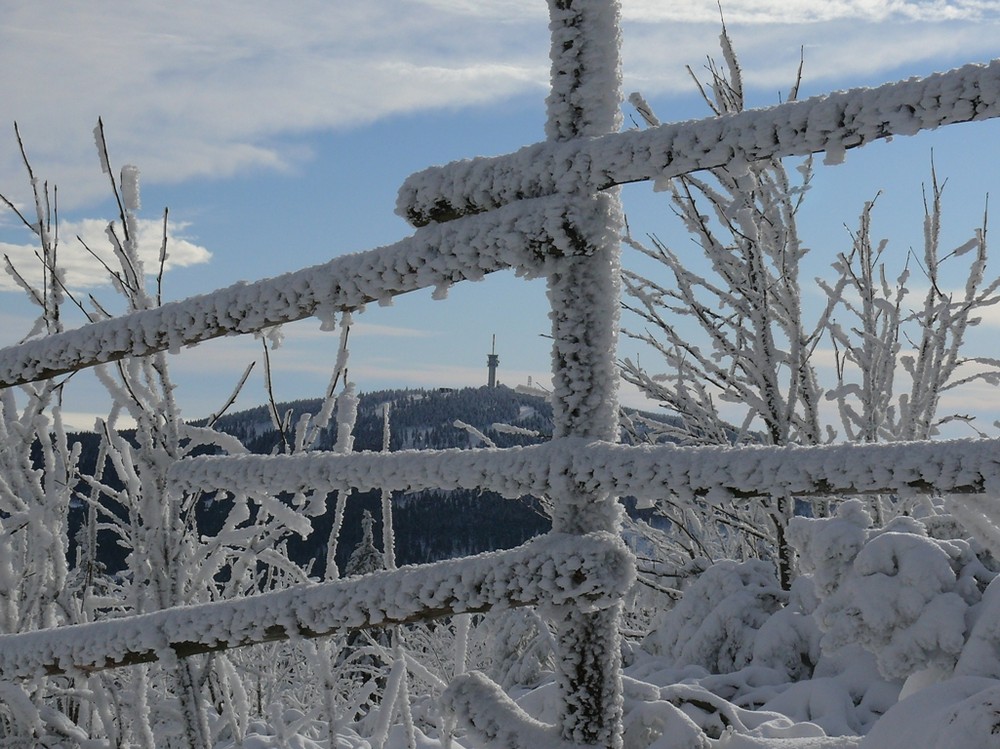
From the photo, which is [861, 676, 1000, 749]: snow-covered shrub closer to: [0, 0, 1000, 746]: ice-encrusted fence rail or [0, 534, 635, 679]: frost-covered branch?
[0, 0, 1000, 746]: ice-encrusted fence rail

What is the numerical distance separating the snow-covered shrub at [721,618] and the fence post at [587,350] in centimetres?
249

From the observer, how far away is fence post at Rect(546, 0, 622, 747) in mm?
1488

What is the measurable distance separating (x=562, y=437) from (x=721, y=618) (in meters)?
2.84

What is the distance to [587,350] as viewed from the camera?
Result: 4.89 feet

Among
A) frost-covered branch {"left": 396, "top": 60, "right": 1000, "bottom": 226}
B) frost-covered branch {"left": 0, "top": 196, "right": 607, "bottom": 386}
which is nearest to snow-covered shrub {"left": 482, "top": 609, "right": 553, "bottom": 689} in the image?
frost-covered branch {"left": 0, "top": 196, "right": 607, "bottom": 386}

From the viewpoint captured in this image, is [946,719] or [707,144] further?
[946,719]

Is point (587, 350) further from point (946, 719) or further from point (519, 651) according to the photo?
point (519, 651)

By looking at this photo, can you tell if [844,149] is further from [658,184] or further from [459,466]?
[459,466]

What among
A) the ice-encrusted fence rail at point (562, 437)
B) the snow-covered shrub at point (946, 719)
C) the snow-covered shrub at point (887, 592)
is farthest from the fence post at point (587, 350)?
the snow-covered shrub at point (887, 592)

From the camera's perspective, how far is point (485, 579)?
4.81 ft

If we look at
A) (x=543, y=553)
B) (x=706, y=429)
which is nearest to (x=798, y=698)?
(x=543, y=553)

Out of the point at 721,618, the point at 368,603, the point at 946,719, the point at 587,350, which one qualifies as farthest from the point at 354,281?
the point at 721,618

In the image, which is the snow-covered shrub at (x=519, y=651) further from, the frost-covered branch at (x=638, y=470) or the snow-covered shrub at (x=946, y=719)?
the frost-covered branch at (x=638, y=470)

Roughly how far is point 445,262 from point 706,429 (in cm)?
474
